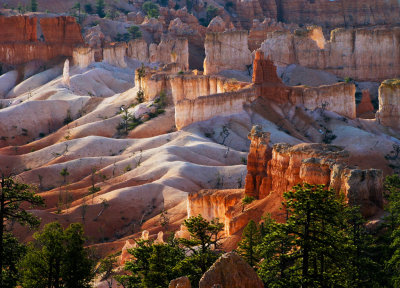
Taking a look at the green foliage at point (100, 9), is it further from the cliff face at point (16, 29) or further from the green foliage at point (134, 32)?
the cliff face at point (16, 29)

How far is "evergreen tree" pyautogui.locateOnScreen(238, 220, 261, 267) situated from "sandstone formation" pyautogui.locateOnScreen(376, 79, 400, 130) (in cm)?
5979

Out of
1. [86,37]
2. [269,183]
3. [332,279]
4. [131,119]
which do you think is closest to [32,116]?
[131,119]

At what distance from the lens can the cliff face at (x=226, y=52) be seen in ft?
384

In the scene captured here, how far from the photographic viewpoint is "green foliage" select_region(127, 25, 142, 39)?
153 meters

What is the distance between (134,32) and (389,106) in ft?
212

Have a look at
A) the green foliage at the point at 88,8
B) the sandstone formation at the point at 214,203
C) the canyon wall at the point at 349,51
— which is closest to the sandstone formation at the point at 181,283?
the sandstone formation at the point at 214,203

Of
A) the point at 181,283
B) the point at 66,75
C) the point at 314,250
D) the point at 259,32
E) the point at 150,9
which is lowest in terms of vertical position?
the point at 66,75

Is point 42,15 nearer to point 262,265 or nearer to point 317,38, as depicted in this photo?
point 317,38

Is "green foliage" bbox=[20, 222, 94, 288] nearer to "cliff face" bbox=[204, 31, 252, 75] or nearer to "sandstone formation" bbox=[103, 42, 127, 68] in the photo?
"cliff face" bbox=[204, 31, 252, 75]

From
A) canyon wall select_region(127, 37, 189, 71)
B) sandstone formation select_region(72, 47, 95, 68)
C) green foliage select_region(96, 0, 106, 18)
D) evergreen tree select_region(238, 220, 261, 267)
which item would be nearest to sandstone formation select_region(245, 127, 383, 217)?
evergreen tree select_region(238, 220, 261, 267)

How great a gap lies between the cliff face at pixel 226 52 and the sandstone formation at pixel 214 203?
58.0 m

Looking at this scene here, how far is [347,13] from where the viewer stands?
168375 millimetres

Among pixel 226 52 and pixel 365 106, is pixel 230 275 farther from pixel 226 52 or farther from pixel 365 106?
pixel 226 52

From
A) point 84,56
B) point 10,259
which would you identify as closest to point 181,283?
point 10,259
